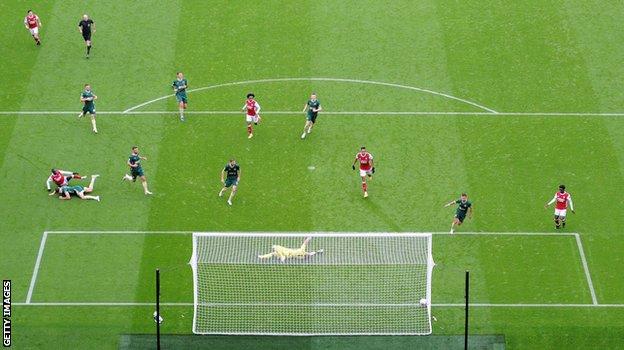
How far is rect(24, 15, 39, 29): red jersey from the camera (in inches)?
1865

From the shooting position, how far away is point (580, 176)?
4209 cm

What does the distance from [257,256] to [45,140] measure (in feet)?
31.2

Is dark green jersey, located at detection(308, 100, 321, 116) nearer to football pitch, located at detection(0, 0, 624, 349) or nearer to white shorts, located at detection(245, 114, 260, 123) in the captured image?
football pitch, located at detection(0, 0, 624, 349)

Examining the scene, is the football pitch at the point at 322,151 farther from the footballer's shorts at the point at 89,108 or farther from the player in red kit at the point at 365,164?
the footballer's shorts at the point at 89,108

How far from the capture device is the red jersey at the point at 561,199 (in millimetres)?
39219

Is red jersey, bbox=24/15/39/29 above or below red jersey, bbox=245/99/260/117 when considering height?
above

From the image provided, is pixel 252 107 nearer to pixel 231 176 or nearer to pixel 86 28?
pixel 231 176

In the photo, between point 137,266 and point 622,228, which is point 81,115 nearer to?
point 137,266

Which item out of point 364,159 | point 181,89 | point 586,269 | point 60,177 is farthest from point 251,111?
point 586,269

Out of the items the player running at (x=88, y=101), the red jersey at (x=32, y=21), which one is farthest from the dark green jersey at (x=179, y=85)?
the red jersey at (x=32, y=21)

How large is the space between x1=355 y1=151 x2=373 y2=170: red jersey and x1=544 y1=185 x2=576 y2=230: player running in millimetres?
5183

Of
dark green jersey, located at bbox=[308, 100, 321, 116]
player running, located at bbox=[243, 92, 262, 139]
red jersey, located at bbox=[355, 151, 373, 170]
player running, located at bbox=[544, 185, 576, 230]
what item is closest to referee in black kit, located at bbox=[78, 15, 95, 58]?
player running, located at bbox=[243, 92, 262, 139]

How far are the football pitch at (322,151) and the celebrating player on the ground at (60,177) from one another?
16.1 inches

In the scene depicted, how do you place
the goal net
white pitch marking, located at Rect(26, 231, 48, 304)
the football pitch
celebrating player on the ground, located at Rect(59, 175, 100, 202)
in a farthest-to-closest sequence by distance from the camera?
celebrating player on the ground, located at Rect(59, 175, 100, 202), white pitch marking, located at Rect(26, 231, 48, 304), the football pitch, the goal net
